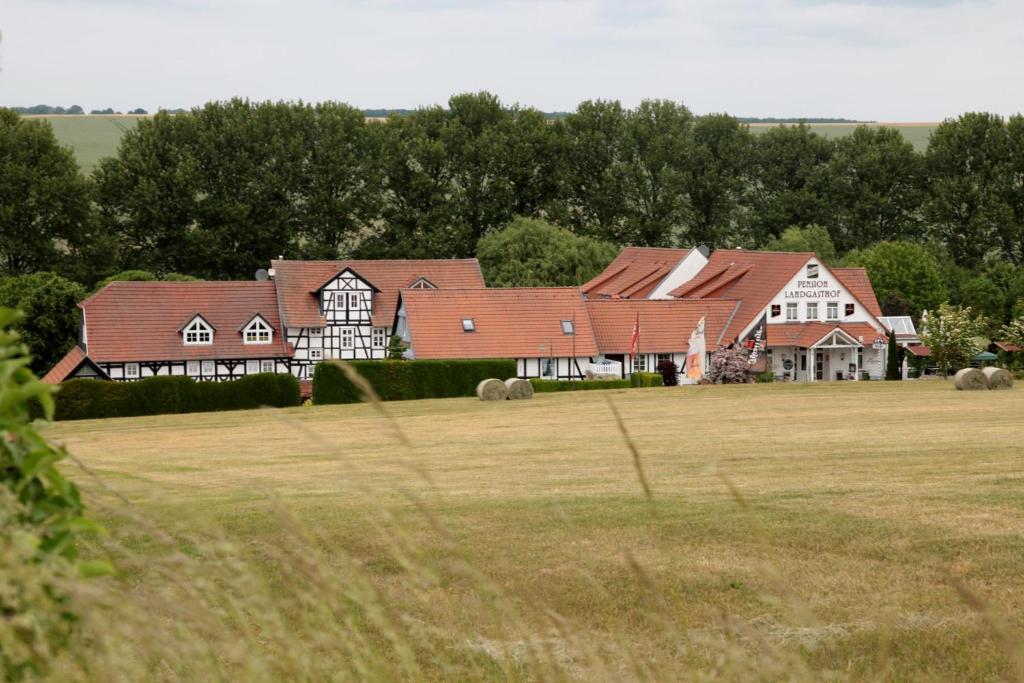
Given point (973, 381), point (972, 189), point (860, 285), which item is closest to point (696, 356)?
point (973, 381)

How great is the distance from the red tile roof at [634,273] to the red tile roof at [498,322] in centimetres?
1377

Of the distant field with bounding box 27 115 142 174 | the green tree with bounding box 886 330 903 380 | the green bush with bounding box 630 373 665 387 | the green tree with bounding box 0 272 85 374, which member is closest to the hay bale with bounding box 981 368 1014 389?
the green tree with bounding box 886 330 903 380

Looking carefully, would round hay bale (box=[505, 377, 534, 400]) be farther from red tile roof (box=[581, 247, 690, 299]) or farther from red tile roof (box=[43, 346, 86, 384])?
red tile roof (box=[581, 247, 690, 299])

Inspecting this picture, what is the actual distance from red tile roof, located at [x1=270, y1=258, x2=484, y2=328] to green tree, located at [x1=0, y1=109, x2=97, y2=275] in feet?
45.6

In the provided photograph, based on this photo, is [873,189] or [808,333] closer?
[808,333]

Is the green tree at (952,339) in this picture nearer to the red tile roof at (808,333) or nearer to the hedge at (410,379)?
A: the red tile roof at (808,333)

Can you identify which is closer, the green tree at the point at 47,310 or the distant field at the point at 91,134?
the green tree at the point at 47,310

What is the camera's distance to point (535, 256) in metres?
78.2

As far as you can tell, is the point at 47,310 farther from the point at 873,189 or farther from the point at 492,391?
the point at 873,189

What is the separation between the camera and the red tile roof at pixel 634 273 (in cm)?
7562

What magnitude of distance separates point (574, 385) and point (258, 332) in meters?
18.8

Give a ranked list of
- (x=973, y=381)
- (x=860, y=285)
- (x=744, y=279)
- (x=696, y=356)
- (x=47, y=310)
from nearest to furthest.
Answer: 1. (x=973, y=381)
2. (x=696, y=356)
3. (x=47, y=310)
4. (x=744, y=279)
5. (x=860, y=285)

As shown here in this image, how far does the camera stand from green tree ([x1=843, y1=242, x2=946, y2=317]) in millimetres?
79188

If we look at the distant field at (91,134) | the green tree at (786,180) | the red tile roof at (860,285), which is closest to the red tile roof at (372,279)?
the red tile roof at (860,285)
